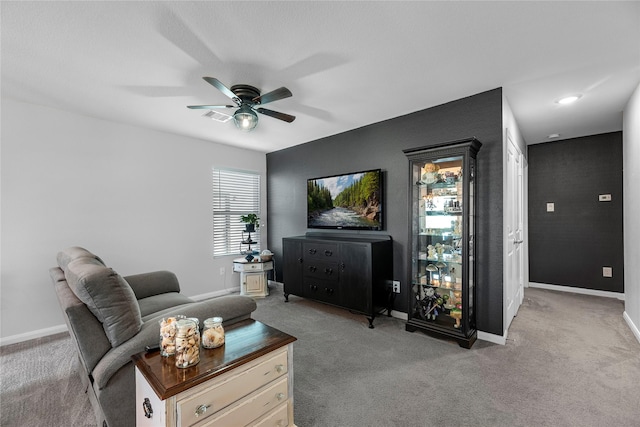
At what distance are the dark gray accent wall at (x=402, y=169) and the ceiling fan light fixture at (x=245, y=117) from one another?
5.73ft

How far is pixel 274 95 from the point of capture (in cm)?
234

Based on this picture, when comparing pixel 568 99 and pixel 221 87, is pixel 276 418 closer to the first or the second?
pixel 221 87

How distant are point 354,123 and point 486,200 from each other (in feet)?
6.09

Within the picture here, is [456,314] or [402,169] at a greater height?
[402,169]

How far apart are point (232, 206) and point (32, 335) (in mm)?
2776

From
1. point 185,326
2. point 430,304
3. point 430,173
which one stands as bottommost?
point 430,304

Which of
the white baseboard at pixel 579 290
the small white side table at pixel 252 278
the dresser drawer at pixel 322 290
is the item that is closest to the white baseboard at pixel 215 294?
the small white side table at pixel 252 278

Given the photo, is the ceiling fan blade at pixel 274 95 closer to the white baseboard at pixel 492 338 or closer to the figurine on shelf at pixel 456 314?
the figurine on shelf at pixel 456 314

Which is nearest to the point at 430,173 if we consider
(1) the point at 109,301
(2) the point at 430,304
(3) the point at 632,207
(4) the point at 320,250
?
(2) the point at 430,304

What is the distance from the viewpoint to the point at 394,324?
128 inches

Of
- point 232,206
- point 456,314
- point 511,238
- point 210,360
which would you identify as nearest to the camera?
point 210,360

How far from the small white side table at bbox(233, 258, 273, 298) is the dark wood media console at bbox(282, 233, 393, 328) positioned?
0.56 meters

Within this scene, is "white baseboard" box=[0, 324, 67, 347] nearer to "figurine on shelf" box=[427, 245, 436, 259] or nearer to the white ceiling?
the white ceiling

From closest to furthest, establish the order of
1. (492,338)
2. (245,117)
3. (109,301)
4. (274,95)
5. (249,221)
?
1. (109,301)
2. (274,95)
3. (245,117)
4. (492,338)
5. (249,221)
